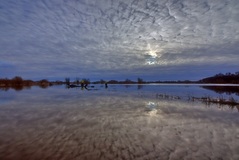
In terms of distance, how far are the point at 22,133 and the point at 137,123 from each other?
24.1ft

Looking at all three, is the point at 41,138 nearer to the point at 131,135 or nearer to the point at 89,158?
the point at 89,158

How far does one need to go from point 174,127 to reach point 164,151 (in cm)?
438

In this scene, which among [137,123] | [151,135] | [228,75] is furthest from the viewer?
[228,75]

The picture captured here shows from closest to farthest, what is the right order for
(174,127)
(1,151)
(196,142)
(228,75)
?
(1,151) < (196,142) < (174,127) < (228,75)

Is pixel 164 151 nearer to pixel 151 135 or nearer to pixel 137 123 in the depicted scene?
pixel 151 135

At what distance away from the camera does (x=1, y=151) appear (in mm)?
7012

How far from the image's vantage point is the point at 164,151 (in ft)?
23.8

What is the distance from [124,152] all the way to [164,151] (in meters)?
1.72

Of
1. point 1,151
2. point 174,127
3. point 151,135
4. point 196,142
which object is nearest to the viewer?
point 1,151

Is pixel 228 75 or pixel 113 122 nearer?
pixel 113 122

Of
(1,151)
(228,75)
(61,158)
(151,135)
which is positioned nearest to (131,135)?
(151,135)

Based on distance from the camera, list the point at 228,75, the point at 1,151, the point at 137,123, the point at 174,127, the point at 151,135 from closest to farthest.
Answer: the point at 1,151, the point at 151,135, the point at 174,127, the point at 137,123, the point at 228,75

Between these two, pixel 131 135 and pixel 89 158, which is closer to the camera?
pixel 89 158

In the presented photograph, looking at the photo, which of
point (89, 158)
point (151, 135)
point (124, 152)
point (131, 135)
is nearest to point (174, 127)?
point (151, 135)
